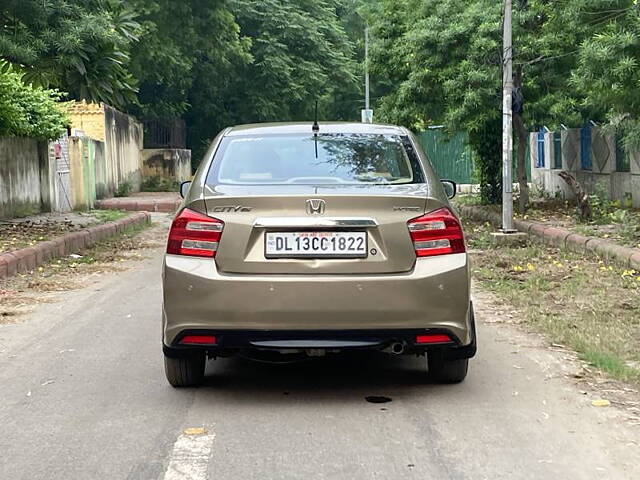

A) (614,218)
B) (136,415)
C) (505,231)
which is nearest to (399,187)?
(136,415)

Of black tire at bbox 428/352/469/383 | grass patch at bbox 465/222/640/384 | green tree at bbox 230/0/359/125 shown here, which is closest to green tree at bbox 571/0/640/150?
grass patch at bbox 465/222/640/384

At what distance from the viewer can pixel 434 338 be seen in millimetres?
4805

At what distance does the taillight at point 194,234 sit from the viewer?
15.6 ft

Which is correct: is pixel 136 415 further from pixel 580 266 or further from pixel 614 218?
pixel 614 218

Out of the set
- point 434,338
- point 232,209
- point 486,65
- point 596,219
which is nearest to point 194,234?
point 232,209

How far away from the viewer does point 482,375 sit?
5.59 metres

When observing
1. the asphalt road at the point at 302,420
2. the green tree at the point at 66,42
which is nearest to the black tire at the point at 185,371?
the asphalt road at the point at 302,420

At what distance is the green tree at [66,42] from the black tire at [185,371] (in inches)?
337

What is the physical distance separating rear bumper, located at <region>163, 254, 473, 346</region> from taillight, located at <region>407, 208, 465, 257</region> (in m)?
0.06

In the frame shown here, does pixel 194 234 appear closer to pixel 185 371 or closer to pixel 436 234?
pixel 185 371

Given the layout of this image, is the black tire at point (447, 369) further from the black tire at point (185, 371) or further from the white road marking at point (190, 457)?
the white road marking at point (190, 457)

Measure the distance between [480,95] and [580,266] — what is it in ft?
19.7

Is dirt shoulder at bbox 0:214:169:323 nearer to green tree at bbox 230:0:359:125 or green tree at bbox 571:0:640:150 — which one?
green tree at bbox 571:0:640:150

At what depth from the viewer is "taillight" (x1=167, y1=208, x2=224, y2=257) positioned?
475cm
